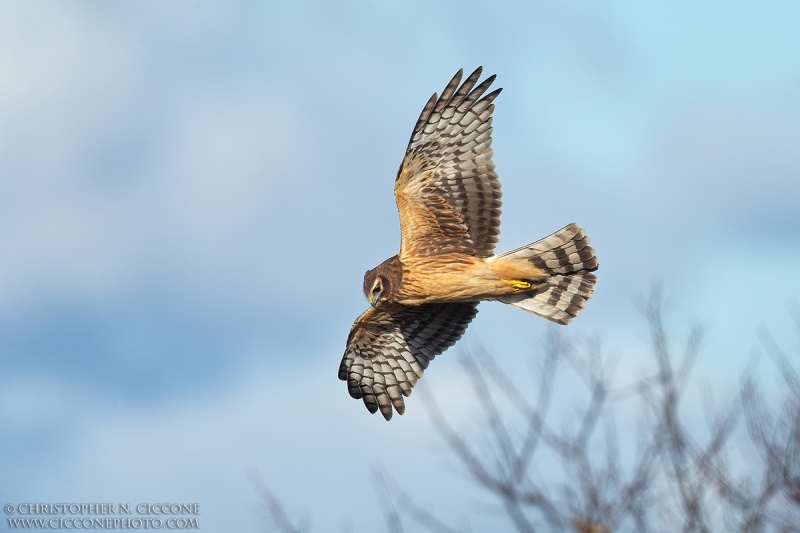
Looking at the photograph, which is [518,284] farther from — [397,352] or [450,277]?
[397,352]

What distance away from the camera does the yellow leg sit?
8.64 m

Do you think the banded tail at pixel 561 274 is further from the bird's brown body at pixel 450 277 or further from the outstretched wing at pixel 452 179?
the outstretched wing at pixel 452 179

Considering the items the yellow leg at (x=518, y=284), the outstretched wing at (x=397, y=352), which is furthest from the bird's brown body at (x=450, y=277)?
the outstretched wing at (x=397, y=352)

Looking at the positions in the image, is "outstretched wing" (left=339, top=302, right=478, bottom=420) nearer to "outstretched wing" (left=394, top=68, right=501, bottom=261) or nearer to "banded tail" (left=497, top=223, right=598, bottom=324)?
"banded tail" (left=497, top=223, right=598, bottom=324)

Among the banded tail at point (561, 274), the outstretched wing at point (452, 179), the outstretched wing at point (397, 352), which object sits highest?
the outstretched wing at point (452, 179)

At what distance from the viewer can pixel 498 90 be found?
27.6 feet

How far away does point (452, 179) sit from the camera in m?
8.51

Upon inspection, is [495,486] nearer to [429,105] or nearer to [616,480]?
[616,480]

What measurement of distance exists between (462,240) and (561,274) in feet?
3.45

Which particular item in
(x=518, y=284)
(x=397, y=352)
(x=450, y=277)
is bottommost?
(x=397, y=352)

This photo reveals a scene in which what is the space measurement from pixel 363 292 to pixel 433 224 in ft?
3.03

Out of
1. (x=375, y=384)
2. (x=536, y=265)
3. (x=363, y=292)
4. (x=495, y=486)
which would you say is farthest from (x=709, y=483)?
(x=375, y=384)

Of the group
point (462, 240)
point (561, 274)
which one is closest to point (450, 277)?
point (462, 240)

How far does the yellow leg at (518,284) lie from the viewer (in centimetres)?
864
